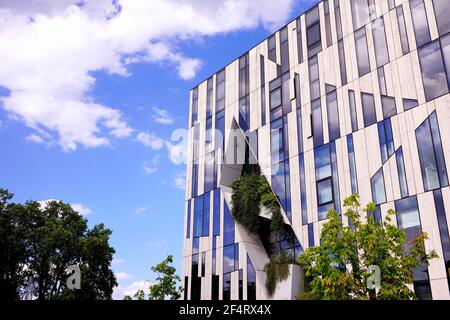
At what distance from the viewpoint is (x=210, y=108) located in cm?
4559

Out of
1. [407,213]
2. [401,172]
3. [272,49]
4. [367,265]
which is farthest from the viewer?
[272,49]

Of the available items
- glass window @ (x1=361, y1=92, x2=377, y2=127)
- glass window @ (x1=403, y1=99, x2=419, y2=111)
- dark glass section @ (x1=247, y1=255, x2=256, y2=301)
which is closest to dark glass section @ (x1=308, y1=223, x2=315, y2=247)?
dark glass section @ (x1=247, y1=255, x2=256, y2=301)

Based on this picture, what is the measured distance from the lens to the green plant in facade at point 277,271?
33.3 m

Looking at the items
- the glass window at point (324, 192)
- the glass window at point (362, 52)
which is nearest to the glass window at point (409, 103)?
the glass window at point (362, 52)

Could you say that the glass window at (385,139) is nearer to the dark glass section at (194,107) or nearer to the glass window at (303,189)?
the glass window at (303,189)

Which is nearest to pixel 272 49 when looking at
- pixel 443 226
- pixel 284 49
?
pixel 284 49

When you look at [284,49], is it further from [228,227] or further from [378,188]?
[228,227]

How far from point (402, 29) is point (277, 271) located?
18.3m

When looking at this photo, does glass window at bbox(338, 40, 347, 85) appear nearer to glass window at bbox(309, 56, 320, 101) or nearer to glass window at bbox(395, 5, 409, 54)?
glass window at bbox(309, 56, 320, 101)

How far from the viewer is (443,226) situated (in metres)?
25.1

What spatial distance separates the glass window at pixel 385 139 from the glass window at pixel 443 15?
6058 mm

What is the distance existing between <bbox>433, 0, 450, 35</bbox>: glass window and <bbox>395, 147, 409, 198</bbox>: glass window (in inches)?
290

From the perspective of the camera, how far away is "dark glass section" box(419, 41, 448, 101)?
2694cm
